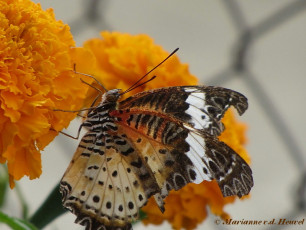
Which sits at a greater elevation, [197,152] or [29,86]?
[29,86]

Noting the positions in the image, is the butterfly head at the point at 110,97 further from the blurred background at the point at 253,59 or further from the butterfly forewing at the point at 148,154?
the blurred background at the point at 253,59

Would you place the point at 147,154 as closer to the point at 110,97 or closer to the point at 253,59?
the point at 110,97

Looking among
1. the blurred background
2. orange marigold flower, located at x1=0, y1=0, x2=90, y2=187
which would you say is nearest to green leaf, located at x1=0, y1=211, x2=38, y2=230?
orange marigold flower, located at x1=0, y1=0, x2=90, y2=187

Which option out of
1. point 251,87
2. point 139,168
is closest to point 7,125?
point 139,168

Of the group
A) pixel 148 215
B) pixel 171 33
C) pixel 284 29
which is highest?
pixel 171 33

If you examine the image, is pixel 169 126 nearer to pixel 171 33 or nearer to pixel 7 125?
pixel 7 125

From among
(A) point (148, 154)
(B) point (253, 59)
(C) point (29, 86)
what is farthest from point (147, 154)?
(B) point (253, 59)
